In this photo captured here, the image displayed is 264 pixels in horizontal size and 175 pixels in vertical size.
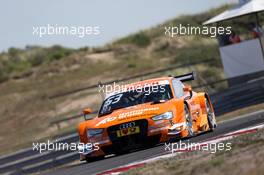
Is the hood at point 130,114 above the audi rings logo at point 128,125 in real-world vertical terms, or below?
above

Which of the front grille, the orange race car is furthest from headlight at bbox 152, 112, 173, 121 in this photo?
the front grille

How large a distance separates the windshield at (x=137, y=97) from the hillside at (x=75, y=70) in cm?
1397

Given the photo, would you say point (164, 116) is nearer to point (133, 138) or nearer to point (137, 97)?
point (133, 138)

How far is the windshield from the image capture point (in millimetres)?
16375

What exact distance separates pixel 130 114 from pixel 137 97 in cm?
105

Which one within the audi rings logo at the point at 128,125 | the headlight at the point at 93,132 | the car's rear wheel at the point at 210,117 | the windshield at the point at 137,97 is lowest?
the car's rear wheel at the point at 210,117

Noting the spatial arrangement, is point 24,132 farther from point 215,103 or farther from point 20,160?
point 20,160

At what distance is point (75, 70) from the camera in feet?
151

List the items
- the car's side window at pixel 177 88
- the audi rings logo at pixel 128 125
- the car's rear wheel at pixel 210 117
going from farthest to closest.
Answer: the car's rear wheel at pixel 210 117
the car's side window at pixel 177 88
the audi rings logo at pixel 128 125

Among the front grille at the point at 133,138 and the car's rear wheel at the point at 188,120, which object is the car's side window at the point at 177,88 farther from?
the front grille at the point at 133,138

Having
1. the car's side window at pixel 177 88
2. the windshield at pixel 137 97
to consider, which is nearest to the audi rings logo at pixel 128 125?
the windshield at pixel 137 97

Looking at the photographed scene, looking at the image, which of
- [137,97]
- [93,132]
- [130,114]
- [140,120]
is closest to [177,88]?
[137,97]

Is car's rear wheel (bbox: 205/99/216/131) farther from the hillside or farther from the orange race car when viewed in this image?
the hillside

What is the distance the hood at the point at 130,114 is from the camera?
15.4 m
